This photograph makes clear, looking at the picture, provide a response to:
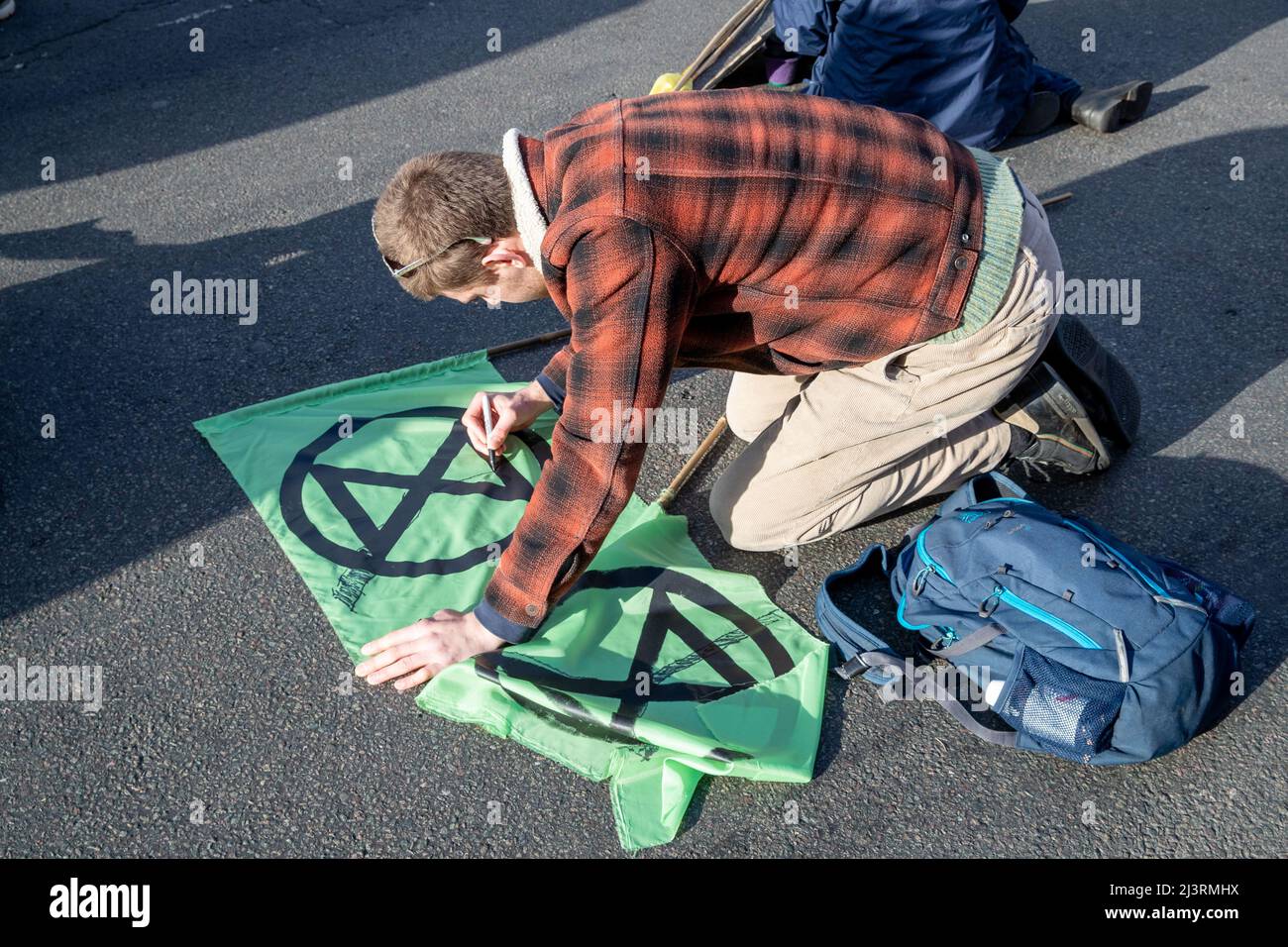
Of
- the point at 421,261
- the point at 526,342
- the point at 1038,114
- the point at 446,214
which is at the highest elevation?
the point at 446,214

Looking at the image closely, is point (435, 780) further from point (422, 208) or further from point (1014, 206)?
point (1014, 206)

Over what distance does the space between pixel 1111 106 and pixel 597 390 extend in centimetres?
352

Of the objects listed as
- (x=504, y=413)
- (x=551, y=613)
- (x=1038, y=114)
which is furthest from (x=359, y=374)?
(x=1038, y=114)

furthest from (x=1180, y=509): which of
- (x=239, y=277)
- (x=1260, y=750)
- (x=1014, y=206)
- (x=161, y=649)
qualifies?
(x=239, y=277)

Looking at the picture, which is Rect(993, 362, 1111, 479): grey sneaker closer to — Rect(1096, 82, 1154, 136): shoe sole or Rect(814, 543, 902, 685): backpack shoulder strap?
Rect(814, 543, 902, 685): backpack shoulder strap

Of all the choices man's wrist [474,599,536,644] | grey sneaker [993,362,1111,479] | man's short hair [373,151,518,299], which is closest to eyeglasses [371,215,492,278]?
man's short hair [373,151,518,299]

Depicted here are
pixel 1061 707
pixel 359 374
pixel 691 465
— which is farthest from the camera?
pixel 359 374

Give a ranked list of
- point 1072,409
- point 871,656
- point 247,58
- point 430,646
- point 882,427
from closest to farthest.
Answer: point 430,646 < point 871,656 < point 882,427 < point 1072,409 < point 247,58

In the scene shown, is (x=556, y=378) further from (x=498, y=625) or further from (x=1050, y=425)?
(x=1050, y=425)

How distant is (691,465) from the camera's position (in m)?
2.90

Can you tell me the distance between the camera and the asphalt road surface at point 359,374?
210 cm

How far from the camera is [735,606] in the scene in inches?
97.9

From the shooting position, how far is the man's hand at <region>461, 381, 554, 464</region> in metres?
2.80

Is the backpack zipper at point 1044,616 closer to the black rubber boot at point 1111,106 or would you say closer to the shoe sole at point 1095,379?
the shoe sole at point 1095,379
